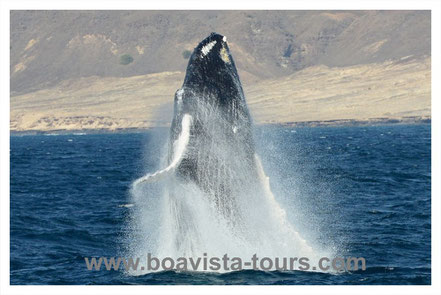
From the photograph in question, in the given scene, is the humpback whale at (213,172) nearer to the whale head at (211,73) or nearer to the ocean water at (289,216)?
the whale head at (211,73)

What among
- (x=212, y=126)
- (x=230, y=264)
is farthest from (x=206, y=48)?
(x=230, y=264)

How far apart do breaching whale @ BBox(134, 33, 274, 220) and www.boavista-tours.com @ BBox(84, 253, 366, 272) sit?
1.21m

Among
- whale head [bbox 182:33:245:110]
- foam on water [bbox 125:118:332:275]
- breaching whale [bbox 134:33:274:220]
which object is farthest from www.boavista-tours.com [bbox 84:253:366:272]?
whale head [bbox 182:33:245:110]

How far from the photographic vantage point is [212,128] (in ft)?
52.1

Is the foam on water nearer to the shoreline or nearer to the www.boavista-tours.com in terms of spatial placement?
the www.boavista-tours.com

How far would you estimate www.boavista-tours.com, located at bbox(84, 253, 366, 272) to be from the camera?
1644 centimetres

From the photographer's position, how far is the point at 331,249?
20.7 metres

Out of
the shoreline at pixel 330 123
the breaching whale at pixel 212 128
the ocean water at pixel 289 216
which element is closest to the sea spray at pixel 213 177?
the breaching whale at pixel 212 128

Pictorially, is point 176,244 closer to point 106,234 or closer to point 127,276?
point 127,276

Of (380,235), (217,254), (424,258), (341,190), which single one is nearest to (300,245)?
(217,254)

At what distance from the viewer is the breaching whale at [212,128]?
15680 millimetres

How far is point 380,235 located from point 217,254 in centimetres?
915

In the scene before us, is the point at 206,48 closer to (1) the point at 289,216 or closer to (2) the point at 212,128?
(2) the point at 212,128

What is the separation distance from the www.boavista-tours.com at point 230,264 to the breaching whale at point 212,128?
1.21 metres
